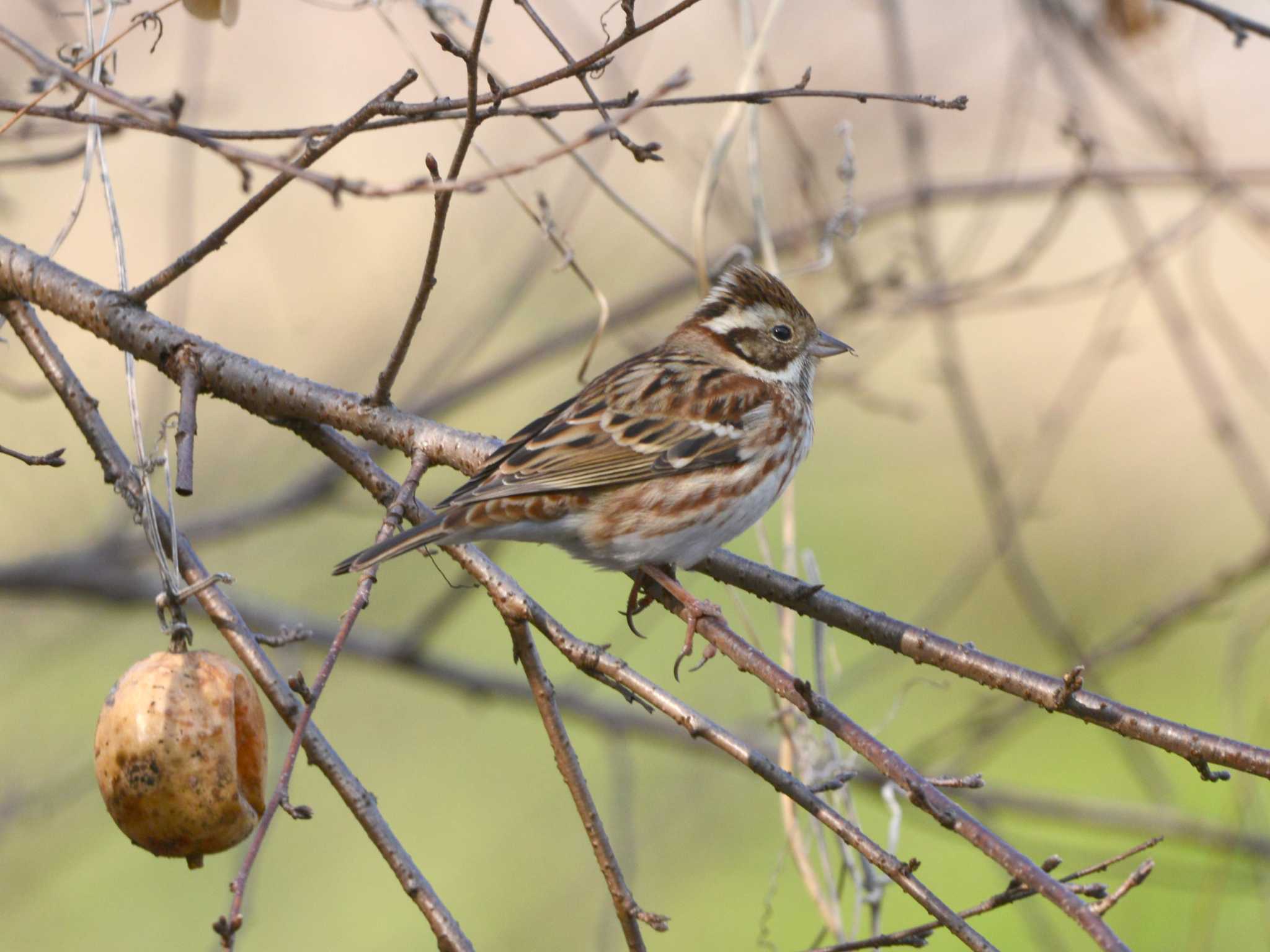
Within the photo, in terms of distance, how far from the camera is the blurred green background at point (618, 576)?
18.5 ft

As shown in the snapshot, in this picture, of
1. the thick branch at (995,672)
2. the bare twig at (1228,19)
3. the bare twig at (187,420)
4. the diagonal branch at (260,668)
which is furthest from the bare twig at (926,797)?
the bare twig at (1228,19)

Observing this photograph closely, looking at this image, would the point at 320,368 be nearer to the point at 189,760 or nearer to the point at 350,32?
the point at 350,32

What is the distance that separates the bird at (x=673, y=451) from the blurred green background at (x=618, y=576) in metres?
0.66

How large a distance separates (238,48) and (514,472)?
538 centimetres

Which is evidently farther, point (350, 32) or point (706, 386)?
point (350, 32)

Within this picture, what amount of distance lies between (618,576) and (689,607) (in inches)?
282

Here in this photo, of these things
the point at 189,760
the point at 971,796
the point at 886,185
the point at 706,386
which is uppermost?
the point at 886,185

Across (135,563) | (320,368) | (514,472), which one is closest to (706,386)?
(514,472)

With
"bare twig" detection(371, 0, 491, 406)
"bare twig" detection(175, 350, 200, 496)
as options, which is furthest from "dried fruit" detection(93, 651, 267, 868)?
"bare twig" detection(371, 0, 491, 406)

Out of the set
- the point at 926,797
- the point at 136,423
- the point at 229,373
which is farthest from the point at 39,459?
the point at 926,797

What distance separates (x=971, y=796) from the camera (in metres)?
4.61

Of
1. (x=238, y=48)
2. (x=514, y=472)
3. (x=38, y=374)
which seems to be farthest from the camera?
(x=38, y=374)

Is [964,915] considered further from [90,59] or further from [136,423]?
[90,59]

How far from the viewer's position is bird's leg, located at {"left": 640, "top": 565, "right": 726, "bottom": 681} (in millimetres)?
3135
